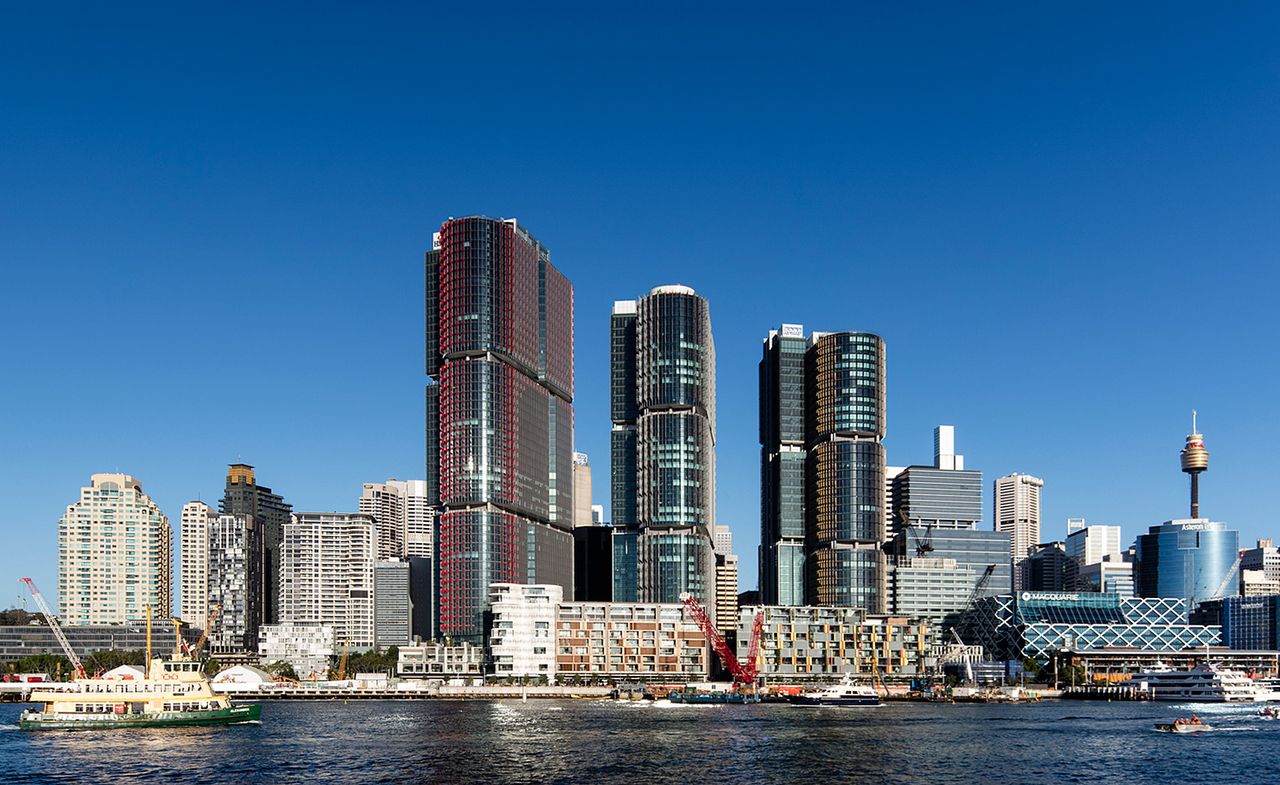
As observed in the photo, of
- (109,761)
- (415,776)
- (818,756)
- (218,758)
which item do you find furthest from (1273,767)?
(109,761)

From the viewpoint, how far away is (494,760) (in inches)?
7416

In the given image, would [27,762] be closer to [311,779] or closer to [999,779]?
[311,779]

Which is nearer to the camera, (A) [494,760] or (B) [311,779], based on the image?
(B) [311,779]

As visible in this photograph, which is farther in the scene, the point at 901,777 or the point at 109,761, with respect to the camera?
the point at 109,761

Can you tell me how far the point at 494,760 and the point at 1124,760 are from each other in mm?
82891

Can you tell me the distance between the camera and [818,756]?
195375 millimetres

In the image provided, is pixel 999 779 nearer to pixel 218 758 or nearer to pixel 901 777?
pixel 901 777

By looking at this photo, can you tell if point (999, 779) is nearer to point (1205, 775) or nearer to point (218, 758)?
point (1205, 775)

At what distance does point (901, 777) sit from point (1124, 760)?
4195cm

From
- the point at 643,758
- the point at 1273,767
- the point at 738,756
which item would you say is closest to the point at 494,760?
the point at 643,758

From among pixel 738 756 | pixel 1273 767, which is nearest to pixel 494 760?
pixel 738 756

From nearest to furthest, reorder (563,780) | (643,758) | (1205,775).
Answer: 1. (563,780)
2. (1205,775)
3. (643,758)

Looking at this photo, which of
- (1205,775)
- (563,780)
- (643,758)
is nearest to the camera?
(563,780)

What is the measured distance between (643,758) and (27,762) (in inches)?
3042
